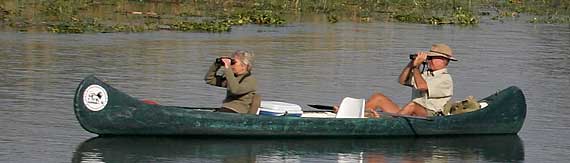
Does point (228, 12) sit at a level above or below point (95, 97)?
below

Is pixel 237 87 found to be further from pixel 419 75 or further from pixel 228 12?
pixel 228 12

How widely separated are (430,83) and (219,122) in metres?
2.42

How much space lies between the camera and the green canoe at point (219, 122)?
13.8 m

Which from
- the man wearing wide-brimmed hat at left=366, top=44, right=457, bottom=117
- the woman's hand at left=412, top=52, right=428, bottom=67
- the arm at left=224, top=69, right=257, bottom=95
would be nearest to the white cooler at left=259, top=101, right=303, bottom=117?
the arm at left=224, top=69, right=257, bottom=95

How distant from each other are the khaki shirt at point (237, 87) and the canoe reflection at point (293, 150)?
36 centimetres

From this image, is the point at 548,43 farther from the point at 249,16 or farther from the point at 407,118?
the point at 407,118

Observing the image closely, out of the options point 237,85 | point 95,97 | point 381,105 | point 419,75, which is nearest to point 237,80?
point 237,85

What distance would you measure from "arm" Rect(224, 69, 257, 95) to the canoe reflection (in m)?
0.54

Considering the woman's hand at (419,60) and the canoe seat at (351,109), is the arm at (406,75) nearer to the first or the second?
the woman's hand at (419,60)

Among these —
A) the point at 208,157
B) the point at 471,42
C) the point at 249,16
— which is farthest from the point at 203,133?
the point at 249,16

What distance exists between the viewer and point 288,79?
20.7 m

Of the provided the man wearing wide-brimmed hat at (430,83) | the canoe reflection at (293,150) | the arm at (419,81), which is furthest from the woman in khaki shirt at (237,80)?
the arm at (419,81)

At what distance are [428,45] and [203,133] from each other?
14439 mm

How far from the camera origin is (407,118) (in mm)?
14945
